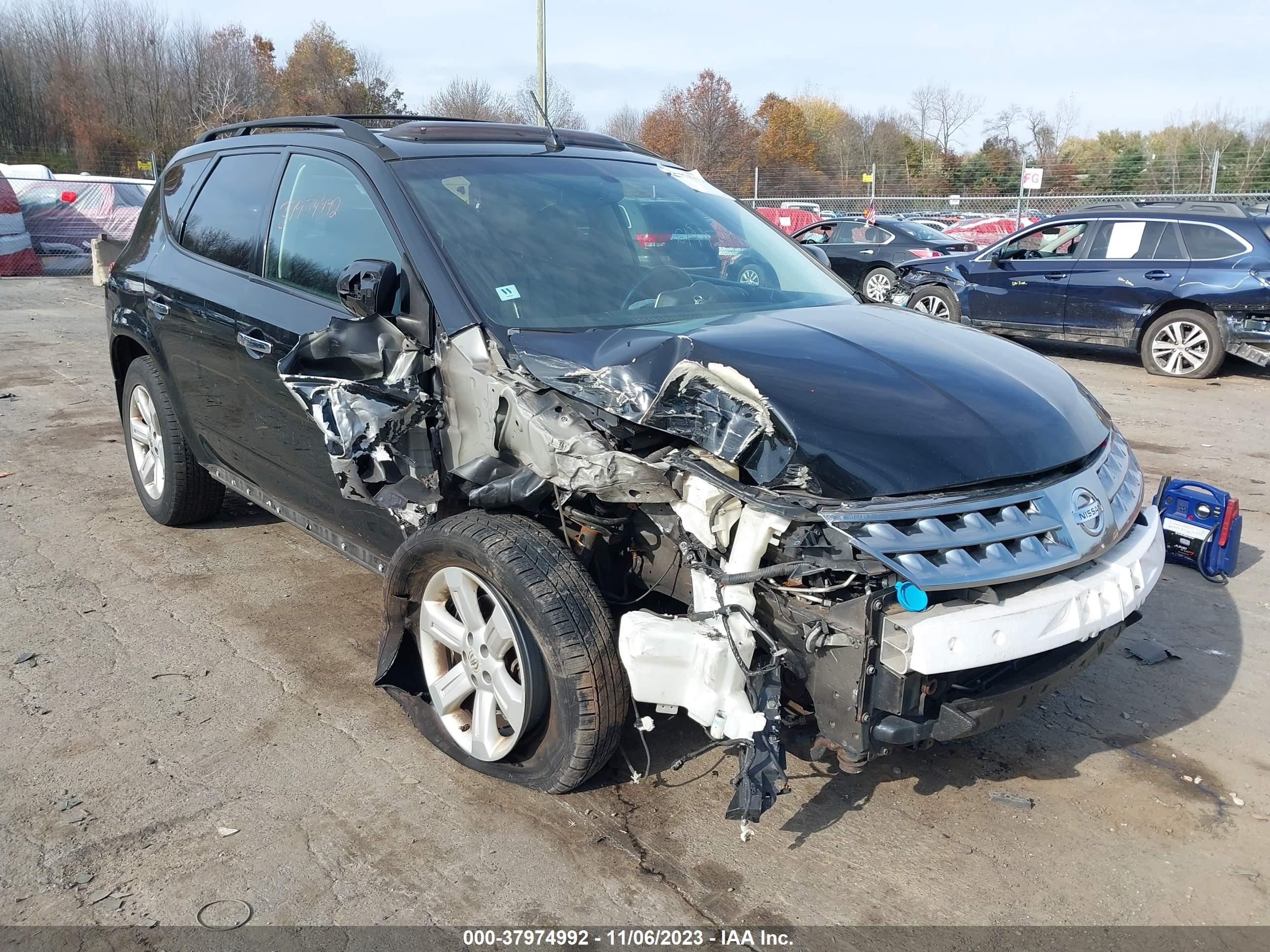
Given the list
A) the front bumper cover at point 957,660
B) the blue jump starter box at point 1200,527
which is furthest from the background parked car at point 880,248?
the front bumper cover at point 957,660

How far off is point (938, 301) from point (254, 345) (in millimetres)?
10350

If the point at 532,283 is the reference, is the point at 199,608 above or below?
below

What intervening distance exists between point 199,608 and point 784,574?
296 centimetres

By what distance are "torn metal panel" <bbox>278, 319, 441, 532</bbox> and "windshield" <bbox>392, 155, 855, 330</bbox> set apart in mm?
346

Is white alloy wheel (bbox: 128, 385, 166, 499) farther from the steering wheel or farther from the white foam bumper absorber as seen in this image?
the white foam bumper absorber

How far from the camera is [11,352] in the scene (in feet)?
35.4

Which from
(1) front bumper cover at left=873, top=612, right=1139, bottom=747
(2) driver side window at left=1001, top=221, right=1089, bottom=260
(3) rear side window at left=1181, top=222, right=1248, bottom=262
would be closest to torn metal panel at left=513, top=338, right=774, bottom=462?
(1) front bumper cover at left=873, top=612, right=1139, bottom=747

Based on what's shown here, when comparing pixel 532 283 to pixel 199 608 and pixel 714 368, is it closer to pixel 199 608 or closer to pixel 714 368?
pixel 714 368

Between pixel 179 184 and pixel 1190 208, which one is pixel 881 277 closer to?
pixel 1190 208

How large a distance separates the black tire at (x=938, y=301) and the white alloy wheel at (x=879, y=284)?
4.91ft

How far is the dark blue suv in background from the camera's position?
32.5 ft

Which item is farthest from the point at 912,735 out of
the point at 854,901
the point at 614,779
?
the point at 614,779

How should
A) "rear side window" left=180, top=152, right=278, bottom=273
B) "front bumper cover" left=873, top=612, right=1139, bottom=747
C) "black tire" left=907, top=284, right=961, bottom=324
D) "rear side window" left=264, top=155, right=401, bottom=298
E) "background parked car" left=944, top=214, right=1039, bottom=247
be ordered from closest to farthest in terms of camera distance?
"front bumper cover" left=873, top=612, right=1139, bottom=747
"rear side window" left=264, top=155, right=401, bottom=298
"rear side window" left=180, top=152, right=278, bottom=273
"black tire" left=907, top=284, right=961, bottom=324
"background parked car" left=944, top=214, right=1039, bottom=247

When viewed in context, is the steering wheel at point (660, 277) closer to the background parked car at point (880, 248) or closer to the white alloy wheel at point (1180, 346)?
the white alloy wheel at point (1180, 346)
